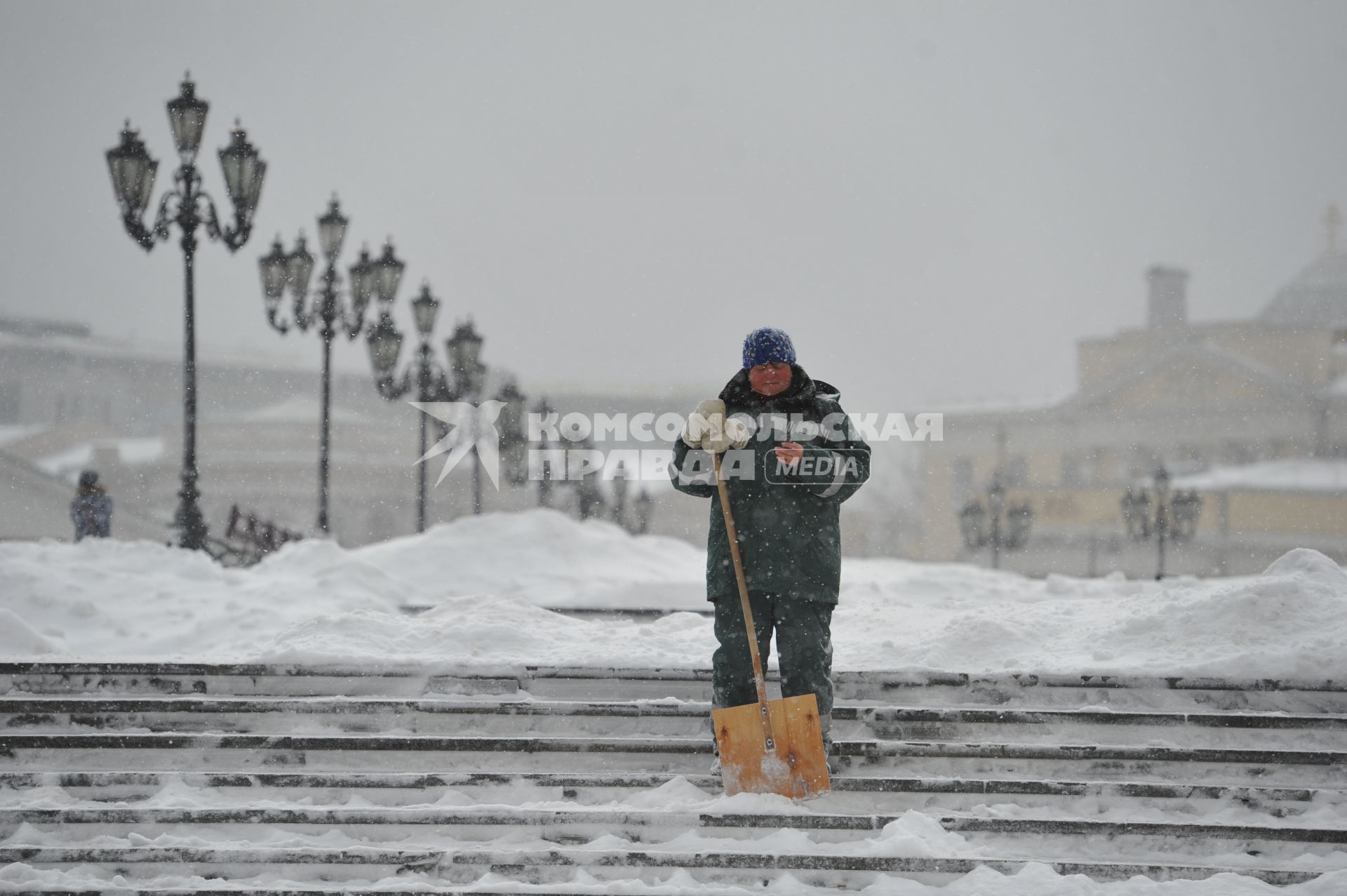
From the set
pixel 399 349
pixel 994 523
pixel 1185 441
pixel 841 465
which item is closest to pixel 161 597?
pixel 841 465

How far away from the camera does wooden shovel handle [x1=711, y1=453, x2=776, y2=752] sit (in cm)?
461

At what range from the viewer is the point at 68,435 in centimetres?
4691

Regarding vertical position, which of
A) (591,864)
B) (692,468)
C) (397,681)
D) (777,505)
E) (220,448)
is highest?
(220,448)

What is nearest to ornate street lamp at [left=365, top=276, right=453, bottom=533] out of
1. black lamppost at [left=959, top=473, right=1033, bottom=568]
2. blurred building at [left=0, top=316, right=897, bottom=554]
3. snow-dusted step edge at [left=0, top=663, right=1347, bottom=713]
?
snow-dusted step edge at [left=0, top=663, right=1347, bottom=713]

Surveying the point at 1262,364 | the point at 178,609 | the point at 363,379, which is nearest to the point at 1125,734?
the point at 178,609

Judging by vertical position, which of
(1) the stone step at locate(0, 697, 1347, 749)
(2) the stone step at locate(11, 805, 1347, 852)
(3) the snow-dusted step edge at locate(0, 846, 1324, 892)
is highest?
(1) the stone step at locate(0, 697, 1347, 749)

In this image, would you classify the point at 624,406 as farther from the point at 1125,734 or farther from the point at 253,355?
the point at 1125,734

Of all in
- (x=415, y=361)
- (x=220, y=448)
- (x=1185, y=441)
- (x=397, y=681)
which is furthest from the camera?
(x=220, y=448)

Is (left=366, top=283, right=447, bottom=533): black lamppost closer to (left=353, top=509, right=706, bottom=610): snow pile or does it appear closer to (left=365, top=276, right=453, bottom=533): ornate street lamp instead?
(left=365, top=276, right=453, bottom=533): ornate street lamp

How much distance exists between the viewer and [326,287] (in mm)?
14336

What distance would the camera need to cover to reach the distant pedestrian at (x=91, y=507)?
1327cm

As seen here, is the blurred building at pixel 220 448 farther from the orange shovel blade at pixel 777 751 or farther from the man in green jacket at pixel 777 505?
the orange shovel blade at pixel 777 751

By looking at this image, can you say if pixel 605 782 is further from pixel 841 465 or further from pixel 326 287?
pixel 326 287

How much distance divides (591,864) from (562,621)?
8.81 feet
